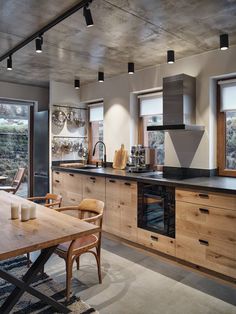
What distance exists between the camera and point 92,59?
3836 millimetres

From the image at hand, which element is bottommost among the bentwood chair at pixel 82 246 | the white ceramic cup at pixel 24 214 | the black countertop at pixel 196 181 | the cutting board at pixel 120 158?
the bentwood chair at pixel 82 246

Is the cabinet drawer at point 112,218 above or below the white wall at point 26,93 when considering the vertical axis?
below

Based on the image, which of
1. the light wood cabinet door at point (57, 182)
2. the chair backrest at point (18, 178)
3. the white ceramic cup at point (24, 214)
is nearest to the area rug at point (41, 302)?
the white ceramic cup at point (24, 214)

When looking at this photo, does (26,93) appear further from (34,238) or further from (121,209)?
(34,238)

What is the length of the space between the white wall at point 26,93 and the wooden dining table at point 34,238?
3.53 m

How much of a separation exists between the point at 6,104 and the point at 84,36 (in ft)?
9.76

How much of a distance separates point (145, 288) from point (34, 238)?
135 cm

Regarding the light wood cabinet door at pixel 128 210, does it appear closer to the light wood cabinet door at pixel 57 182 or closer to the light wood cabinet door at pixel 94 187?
the light wood cabinet door at pixel 94 187

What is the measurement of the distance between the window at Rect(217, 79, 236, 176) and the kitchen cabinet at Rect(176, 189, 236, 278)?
2.98 feet

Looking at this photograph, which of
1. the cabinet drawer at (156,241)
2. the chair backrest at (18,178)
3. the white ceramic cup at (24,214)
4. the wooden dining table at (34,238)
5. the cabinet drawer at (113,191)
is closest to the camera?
the wooden dining table at (34,238)

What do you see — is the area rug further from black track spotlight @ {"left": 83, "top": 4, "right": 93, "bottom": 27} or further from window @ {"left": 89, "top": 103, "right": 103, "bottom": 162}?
window @ {"left": 89, "top": 103, "right": 103, "bottom": 162}

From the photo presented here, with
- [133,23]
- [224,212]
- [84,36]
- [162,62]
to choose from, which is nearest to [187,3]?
[133,23]

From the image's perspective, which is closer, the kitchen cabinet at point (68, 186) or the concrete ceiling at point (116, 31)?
the concrete ceiling at point (116, 31)

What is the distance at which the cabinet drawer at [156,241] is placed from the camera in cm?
312
